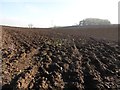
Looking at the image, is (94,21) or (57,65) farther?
(94,21)

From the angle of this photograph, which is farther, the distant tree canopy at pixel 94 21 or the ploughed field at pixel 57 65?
the distant tree canopy at pixel 94 21

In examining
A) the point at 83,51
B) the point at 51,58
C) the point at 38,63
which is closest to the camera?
the point at 38,63

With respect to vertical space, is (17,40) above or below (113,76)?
above

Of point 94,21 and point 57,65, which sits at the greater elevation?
point 94,21

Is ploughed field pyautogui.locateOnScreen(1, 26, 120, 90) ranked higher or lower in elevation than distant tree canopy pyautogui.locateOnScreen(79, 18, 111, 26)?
lower

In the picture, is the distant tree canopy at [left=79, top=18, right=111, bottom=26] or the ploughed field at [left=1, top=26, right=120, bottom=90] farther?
the distant tree canopy at [left=79, top=18, right=111, bottom=26]

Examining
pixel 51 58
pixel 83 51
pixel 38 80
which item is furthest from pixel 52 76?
pixel 83 51

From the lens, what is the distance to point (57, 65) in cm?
840

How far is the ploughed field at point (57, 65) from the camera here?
716cm

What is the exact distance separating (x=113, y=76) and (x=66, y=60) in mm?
1665

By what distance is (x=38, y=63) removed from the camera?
8.59 meters

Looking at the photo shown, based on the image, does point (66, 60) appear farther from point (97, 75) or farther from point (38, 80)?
point (38, 80)

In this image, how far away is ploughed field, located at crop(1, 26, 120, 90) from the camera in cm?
716

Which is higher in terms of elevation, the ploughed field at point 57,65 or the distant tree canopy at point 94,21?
the distant tree canopy at point 94,21
